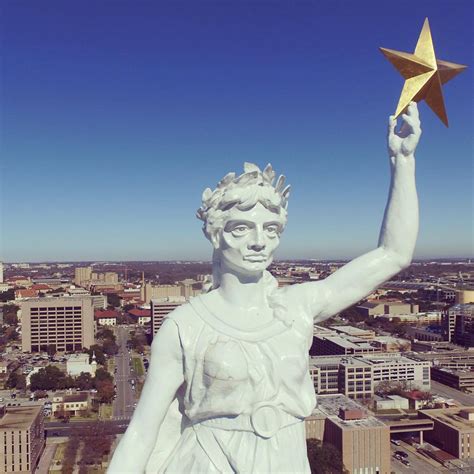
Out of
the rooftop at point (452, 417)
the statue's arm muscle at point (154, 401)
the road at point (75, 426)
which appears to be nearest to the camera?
the statue's arm muscle at point (154, 401)

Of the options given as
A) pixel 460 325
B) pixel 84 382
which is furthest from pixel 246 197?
pixel 460 325

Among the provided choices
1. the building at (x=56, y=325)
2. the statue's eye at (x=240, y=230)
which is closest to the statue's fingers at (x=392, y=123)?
the statue's eye at (x=240, y=230)

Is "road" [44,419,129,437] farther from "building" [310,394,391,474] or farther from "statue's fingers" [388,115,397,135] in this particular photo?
"statue's fingers" [388,115,397,135]

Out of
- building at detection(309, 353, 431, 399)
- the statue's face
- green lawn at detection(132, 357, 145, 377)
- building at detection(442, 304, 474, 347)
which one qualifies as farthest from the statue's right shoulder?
building at detection(442, 304, 474, 347)

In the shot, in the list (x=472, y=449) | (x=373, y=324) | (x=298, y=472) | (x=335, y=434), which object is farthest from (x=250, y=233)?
(x=373, y=324)

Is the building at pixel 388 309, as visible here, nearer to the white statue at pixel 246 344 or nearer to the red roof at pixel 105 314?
the red roof at pixel 105 314
